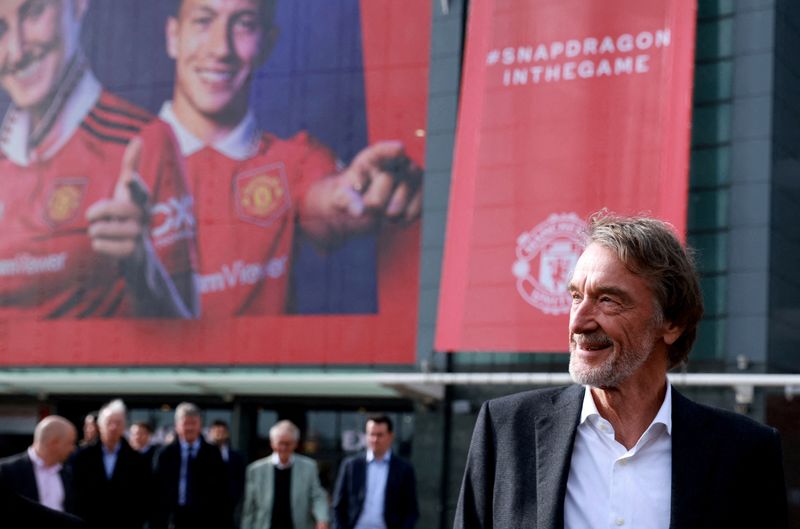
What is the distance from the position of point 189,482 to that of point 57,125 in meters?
15.4

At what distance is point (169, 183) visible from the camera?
87.2 feet

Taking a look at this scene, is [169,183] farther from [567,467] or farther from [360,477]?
[567,467]

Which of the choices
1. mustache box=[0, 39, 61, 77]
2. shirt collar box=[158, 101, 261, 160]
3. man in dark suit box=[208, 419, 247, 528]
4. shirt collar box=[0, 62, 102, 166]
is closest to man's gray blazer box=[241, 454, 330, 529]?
man in dark suit box=[208, 419, 247, 528]

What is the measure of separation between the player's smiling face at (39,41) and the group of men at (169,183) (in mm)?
29

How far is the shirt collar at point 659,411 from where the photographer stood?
294 centimetres

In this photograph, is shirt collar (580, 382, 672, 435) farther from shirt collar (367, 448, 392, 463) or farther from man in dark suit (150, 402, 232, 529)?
man in dark suit (150, 402, 232, 529)

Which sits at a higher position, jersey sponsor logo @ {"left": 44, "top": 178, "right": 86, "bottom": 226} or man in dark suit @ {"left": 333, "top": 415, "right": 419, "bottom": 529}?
jersey sponsor logo @ {"left": 44, "top": 178, "right": 86, "bottom": 226}

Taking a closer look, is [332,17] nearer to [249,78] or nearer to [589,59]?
[249,78]

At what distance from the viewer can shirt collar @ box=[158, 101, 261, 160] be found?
25.9 meters

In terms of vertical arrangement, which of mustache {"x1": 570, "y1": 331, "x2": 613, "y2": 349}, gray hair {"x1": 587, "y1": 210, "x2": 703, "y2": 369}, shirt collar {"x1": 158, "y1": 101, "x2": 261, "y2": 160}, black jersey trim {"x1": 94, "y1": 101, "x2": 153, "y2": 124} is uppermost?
black jersey trim {"x1": 94, "y1": 101, "x2": 153, "y2": 124}

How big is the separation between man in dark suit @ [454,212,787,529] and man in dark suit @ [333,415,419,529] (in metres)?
10.8

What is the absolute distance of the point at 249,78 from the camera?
85.4 feet

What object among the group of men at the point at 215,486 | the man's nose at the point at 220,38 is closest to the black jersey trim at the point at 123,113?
the man's nose at the point at 220,38

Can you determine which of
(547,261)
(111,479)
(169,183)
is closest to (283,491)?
(111,479)
